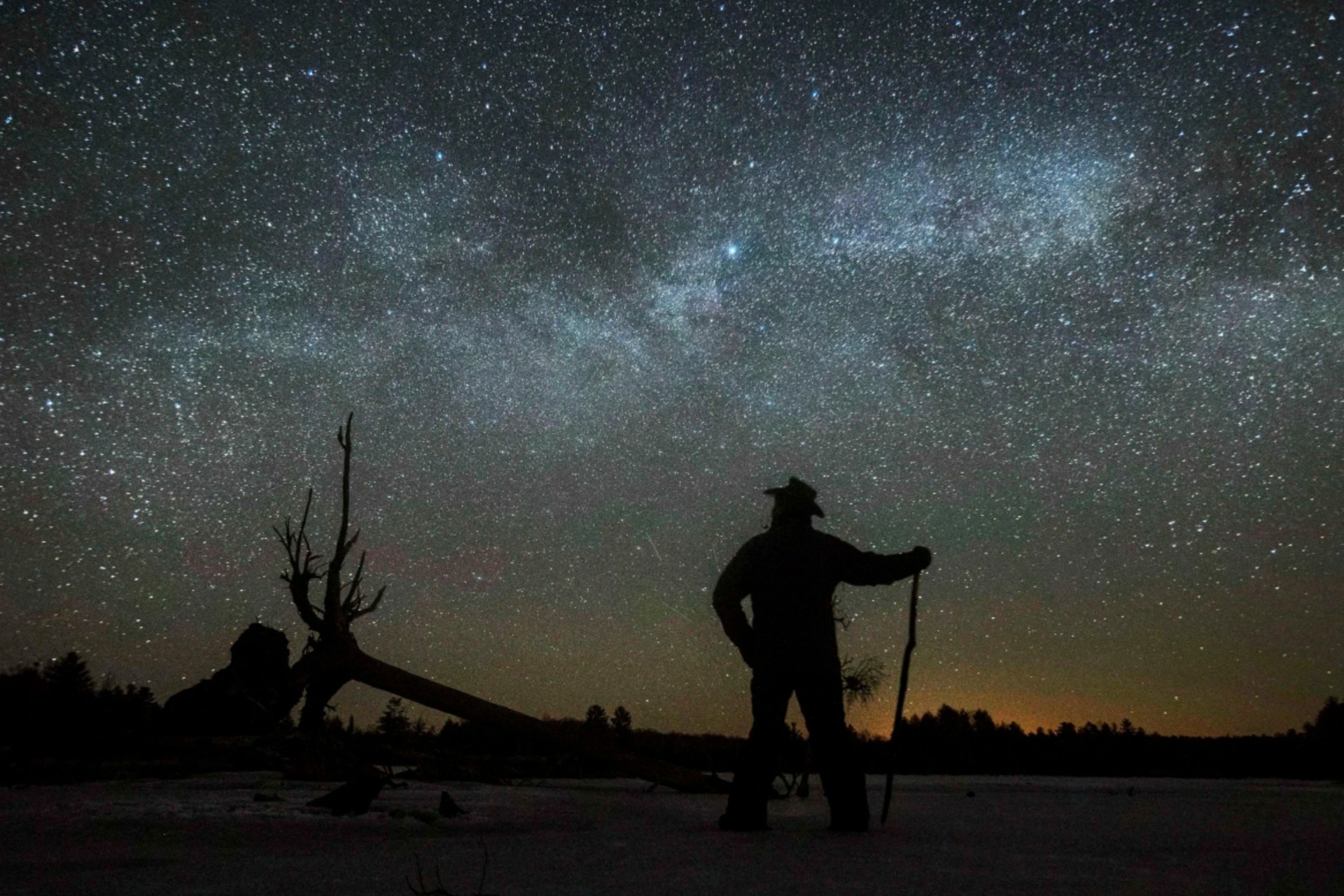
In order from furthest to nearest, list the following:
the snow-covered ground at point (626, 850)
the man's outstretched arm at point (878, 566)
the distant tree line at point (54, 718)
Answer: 1. the distant tree line at point (54, 718)
2. the man's outstretched arm at point (878, 566)
3. the snow-covered ground at point (626, 850)

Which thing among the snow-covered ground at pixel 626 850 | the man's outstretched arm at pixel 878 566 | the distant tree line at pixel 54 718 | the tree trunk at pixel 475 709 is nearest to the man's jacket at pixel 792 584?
the man's outstretched arm at pixel 878 566

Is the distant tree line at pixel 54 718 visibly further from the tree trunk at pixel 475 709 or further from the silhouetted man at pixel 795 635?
the silhouetted man at pixel 795 635

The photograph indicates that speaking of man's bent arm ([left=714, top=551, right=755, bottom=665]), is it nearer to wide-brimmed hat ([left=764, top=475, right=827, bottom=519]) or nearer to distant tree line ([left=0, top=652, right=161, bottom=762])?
wide-brimmed hat ([left=764, top=475, right=827, bottom=519])

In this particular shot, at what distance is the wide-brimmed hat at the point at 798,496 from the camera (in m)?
5.95

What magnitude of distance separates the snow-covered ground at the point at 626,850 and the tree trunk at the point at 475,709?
0.78 m

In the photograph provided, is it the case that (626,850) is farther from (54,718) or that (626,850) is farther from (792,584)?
(54,718)

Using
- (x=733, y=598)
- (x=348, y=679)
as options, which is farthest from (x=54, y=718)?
(x=733, y=598)

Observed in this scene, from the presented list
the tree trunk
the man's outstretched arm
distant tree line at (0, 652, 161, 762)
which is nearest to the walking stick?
the man's outstretched arm

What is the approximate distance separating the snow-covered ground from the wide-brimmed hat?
6.88ft

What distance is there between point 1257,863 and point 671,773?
612 centimetres

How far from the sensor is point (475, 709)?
783 cm

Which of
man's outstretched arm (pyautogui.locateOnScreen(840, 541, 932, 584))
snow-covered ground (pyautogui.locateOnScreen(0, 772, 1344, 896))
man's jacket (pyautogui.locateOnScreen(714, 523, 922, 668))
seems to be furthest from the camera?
man's outstretched arm (pyautogui.locateOnScreen(840, 541, 932, 584))

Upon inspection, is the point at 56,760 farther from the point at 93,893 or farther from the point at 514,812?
the point at 93,893

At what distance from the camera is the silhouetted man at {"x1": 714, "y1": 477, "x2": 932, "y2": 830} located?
5086 millimetres
